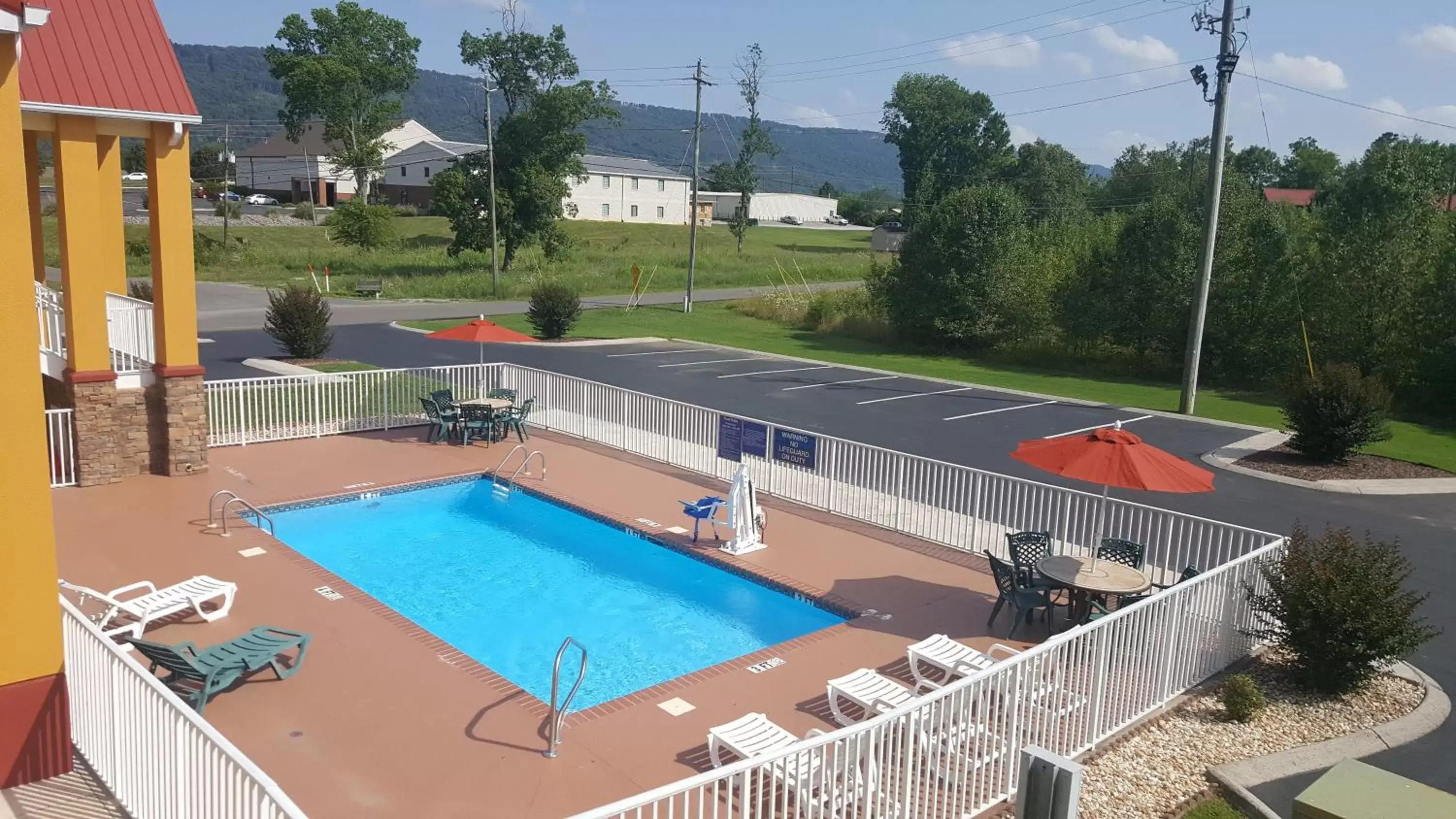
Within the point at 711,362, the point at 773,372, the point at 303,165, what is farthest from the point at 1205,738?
the point at 303,165

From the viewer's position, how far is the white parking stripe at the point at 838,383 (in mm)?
25938

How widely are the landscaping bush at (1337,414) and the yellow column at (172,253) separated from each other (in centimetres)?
1879

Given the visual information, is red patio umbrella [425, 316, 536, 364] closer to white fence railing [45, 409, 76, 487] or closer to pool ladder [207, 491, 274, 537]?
pool ladder [207, 491, 274, 537]

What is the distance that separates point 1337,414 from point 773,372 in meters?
14.3

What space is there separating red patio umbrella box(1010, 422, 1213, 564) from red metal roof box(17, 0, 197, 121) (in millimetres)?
11606

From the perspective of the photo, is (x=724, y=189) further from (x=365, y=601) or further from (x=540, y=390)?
(x=365, y=601)

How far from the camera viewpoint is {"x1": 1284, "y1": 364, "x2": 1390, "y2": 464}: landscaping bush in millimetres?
18453

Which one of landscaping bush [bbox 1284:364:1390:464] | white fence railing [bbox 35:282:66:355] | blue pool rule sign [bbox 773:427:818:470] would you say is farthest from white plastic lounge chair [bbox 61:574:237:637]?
landscaping bush [bbox 1284:364:1390:464]

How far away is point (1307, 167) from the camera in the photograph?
9888 cm

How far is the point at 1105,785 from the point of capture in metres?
7.40

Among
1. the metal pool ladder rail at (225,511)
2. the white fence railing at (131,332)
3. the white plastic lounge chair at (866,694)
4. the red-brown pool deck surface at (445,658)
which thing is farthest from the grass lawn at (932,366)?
the metal pool ladder rail at (225,511)

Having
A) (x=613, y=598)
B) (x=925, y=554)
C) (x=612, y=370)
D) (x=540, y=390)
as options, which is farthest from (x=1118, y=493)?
(x=612, y=370)

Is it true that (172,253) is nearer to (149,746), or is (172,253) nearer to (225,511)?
(225,511)

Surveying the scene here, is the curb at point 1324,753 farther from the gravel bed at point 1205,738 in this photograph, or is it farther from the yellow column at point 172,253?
the yellow column at point 172,253
